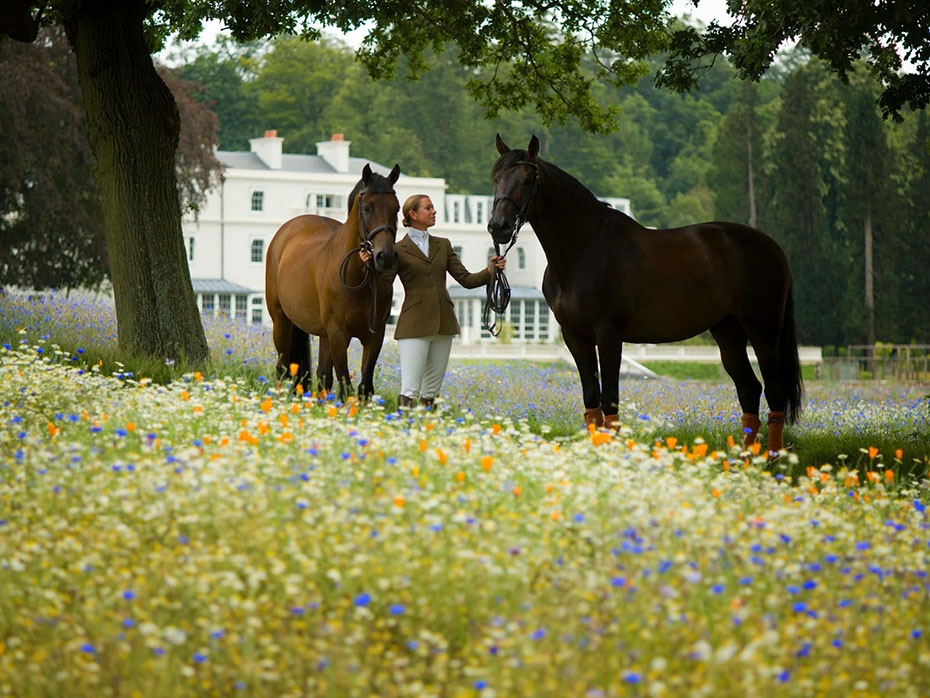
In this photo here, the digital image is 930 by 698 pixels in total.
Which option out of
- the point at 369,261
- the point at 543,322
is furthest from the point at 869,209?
the point at 369,261

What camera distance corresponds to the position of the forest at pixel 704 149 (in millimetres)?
47500

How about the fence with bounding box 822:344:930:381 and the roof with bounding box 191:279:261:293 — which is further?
the roof with bounding box 191:279:261:293

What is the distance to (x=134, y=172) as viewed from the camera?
39.9ft

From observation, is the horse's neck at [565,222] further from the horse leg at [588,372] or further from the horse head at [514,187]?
the horse leg at [588,372]

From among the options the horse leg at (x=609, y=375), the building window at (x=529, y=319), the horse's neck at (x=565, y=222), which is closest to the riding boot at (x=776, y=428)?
the horse leg at (x=609, y=375)

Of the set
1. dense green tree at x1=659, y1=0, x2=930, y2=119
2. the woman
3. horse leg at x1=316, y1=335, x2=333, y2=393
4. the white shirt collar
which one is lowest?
horse leg at x1=316, y1=335, x2=333, y2=393

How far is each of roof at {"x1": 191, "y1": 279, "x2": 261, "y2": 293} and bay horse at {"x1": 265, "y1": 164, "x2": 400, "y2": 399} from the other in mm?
43545

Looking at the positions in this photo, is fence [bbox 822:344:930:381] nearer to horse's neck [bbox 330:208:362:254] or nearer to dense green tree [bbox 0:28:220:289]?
dense green tree [bbox 0:28:220:289]

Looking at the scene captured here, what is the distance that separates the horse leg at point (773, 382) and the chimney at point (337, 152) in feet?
170

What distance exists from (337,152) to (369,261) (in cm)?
5299

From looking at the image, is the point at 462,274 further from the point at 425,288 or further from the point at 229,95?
the point at 229,95

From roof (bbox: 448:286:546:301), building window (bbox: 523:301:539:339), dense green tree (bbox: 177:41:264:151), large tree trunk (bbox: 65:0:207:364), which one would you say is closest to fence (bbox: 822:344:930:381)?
roof (bbox: 448:286:546:301)

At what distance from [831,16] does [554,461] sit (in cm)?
530

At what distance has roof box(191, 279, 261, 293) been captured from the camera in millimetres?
54781
